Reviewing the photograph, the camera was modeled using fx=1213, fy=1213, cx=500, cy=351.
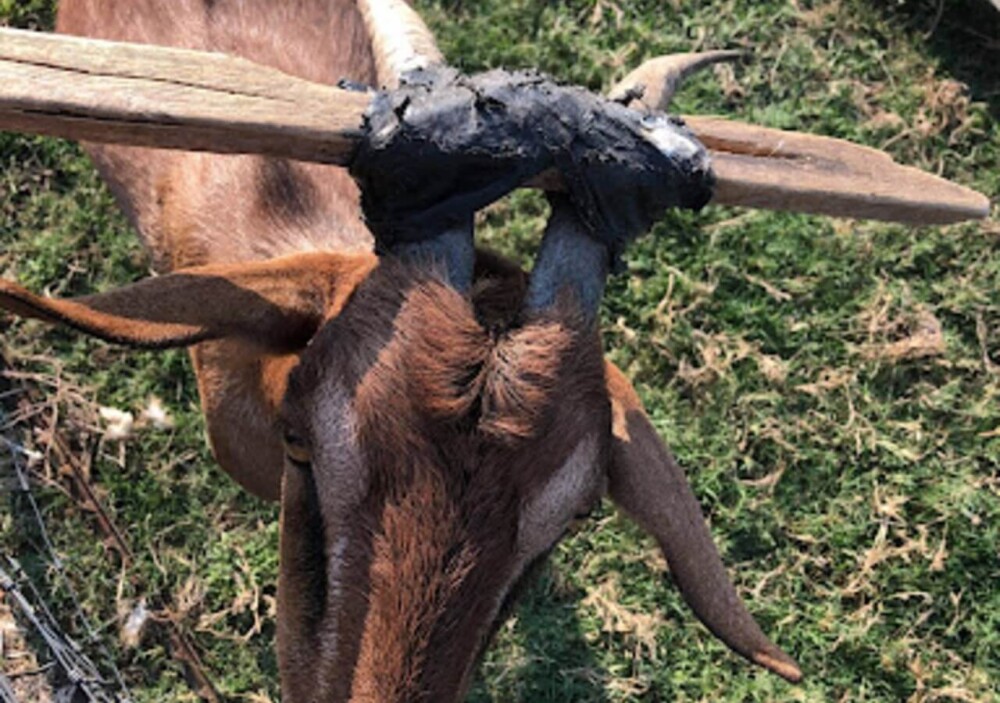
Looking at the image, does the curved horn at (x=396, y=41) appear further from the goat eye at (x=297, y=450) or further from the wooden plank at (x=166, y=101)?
the goat eye at (x=297, y=450)

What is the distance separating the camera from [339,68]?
16.6 feet

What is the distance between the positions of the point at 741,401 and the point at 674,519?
293 cm

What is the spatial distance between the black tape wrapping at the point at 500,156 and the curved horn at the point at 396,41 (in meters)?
0.40

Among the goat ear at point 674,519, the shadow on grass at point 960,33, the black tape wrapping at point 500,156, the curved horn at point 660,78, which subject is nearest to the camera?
the black tape wrapping at point 500,156

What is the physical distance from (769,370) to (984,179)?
6.32 ft

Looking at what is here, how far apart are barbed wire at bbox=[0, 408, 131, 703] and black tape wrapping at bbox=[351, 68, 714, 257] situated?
356 centimetres

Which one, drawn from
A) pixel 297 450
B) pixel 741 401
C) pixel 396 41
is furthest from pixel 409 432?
pixel 741 401

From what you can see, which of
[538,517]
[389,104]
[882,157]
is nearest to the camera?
[389,104]

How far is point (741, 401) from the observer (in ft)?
22.7

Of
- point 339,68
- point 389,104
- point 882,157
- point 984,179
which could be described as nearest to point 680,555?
point 882,157

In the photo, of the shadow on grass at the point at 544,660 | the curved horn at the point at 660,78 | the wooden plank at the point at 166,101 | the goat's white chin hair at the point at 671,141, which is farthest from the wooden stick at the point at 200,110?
the shadow on grass at the point at 544,660

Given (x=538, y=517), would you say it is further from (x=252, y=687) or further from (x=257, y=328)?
(x=252, y=687)

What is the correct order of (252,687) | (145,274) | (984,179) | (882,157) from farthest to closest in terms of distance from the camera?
1. (984,179)
2. (145,274)
3. (252,687)
4. (882,157)

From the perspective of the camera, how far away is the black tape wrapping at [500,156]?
3.19 meters
